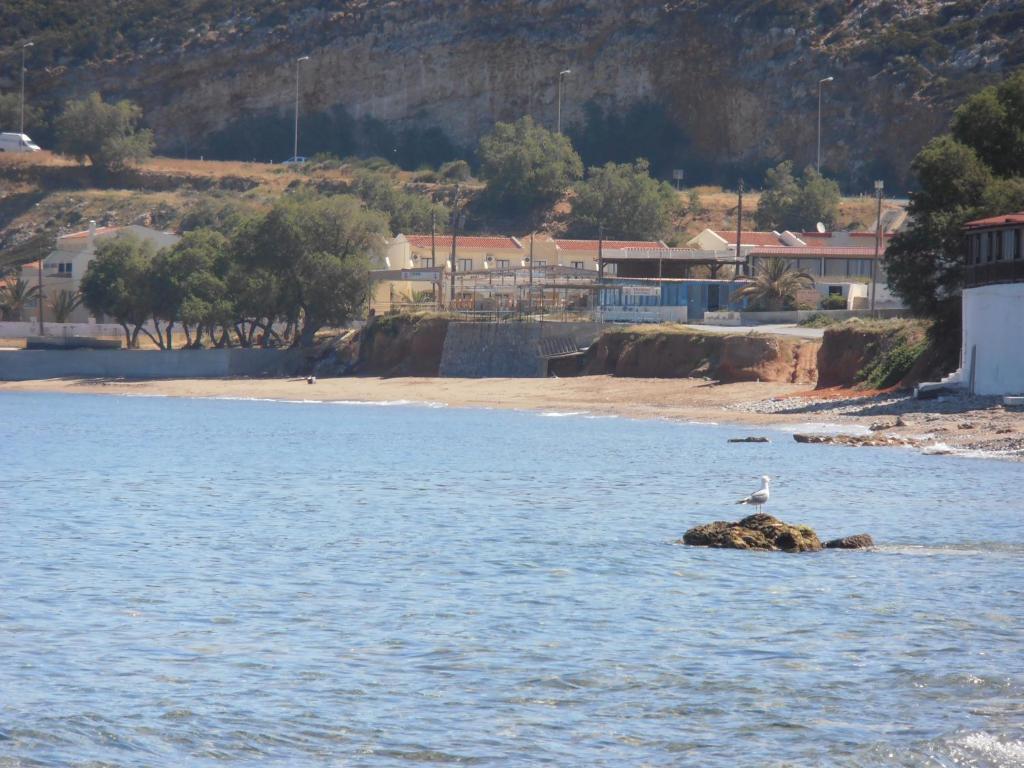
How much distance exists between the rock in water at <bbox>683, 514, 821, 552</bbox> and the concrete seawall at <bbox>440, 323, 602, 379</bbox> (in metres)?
50.4

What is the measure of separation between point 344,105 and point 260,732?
477ft

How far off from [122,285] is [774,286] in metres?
36.9

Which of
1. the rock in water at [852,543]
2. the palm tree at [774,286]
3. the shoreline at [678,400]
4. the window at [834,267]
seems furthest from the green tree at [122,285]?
the rock in water at [852,543]

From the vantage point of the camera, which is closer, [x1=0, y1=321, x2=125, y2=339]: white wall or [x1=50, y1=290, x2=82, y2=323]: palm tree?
[x1=0, y1=321, x2=125, y2=339]: white wall

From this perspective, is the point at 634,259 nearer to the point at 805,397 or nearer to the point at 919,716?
the point at 805,397

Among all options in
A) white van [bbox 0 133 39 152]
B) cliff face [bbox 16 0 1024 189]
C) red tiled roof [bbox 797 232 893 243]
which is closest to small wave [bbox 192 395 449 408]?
red tiled roof [bbox 797 232 893 243]

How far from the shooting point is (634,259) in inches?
3509

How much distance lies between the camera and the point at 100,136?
14088 cm

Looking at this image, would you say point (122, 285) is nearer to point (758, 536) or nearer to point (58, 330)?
point (58, 330)

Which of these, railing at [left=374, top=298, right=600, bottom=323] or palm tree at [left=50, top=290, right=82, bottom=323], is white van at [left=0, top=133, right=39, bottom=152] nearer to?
palm tree at [left=50, top=290, right=82, bottom=323]

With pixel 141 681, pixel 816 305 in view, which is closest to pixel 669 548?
pixel 141 681

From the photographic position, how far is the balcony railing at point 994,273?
149 ft

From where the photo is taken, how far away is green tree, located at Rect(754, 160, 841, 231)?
11481 cm

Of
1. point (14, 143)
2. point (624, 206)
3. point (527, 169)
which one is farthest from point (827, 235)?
point (14, 143)
